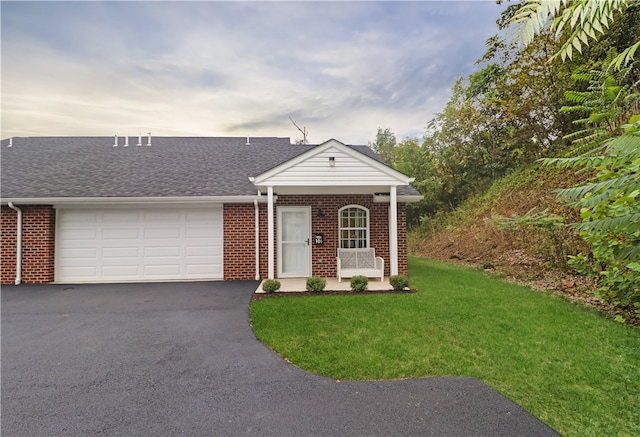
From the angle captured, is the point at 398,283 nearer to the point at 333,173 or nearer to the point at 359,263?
the point at 359,263

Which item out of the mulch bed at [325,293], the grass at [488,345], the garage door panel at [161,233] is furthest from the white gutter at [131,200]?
the grass at [488,345]

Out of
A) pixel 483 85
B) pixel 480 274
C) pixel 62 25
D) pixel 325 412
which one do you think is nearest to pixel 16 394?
pixel 325 412

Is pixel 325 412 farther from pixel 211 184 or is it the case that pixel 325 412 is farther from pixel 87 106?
pixel 87 106

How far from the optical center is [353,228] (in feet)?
31.2

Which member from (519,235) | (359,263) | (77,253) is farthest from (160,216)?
(519,235)

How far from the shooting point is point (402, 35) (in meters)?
8.94

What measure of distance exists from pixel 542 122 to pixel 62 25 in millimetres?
17332

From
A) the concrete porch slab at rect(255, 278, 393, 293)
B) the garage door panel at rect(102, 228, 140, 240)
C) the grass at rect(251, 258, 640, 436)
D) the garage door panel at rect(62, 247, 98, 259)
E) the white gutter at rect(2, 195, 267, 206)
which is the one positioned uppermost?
the white gutter at rect(2, 195, 267, 206)

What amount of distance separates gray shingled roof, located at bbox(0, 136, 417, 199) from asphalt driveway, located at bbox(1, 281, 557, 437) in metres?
5.04

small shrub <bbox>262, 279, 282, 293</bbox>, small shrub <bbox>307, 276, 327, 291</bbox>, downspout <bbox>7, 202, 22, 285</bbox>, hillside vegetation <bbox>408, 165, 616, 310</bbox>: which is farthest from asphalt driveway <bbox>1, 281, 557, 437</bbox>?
downspout <bbox>7, 202, 22, 285</bbox>

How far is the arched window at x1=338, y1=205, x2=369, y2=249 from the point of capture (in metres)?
A: 9.50

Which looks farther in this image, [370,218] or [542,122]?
[542,122]

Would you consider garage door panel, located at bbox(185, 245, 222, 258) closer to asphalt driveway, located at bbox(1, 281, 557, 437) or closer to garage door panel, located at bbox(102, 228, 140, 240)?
garage door panel, located at bbox(102, 228, 140, 240)

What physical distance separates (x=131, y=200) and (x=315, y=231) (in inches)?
216
